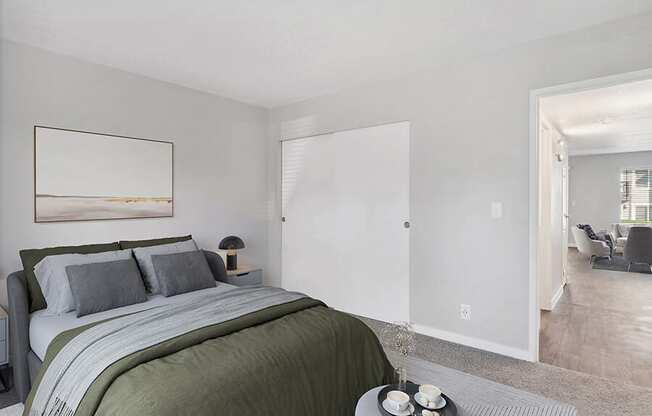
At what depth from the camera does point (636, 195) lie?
28.5 feet

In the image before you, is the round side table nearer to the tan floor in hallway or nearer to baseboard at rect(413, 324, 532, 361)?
baseboard at rect(413, 324, 532, 361)

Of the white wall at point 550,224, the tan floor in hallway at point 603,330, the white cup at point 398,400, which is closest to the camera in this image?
the white cup at point 398,400

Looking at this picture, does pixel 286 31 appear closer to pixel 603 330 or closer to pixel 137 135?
pixel 137 135

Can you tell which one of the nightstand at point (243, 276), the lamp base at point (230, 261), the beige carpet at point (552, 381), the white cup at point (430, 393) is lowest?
the beige carpet at point (552, 381)

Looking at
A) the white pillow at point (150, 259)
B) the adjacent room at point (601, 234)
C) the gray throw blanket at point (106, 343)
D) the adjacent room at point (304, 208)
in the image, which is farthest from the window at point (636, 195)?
the white pillow at point (150, 259)

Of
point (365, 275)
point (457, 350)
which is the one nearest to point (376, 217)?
point (365, 275)

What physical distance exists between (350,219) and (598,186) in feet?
26.5

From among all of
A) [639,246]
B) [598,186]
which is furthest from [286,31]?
[598,186]

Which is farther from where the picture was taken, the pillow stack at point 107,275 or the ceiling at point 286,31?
the pillow stack at point 107,275

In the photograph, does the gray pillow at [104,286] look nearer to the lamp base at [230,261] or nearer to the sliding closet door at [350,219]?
the lamp base at [230,261]

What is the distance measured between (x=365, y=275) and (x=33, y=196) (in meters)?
3.06

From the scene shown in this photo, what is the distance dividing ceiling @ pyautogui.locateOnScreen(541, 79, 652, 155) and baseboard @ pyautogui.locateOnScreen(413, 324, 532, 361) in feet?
6.87

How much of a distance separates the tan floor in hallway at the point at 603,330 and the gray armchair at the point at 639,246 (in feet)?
3.56

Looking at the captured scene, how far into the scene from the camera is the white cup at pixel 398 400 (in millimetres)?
1599
